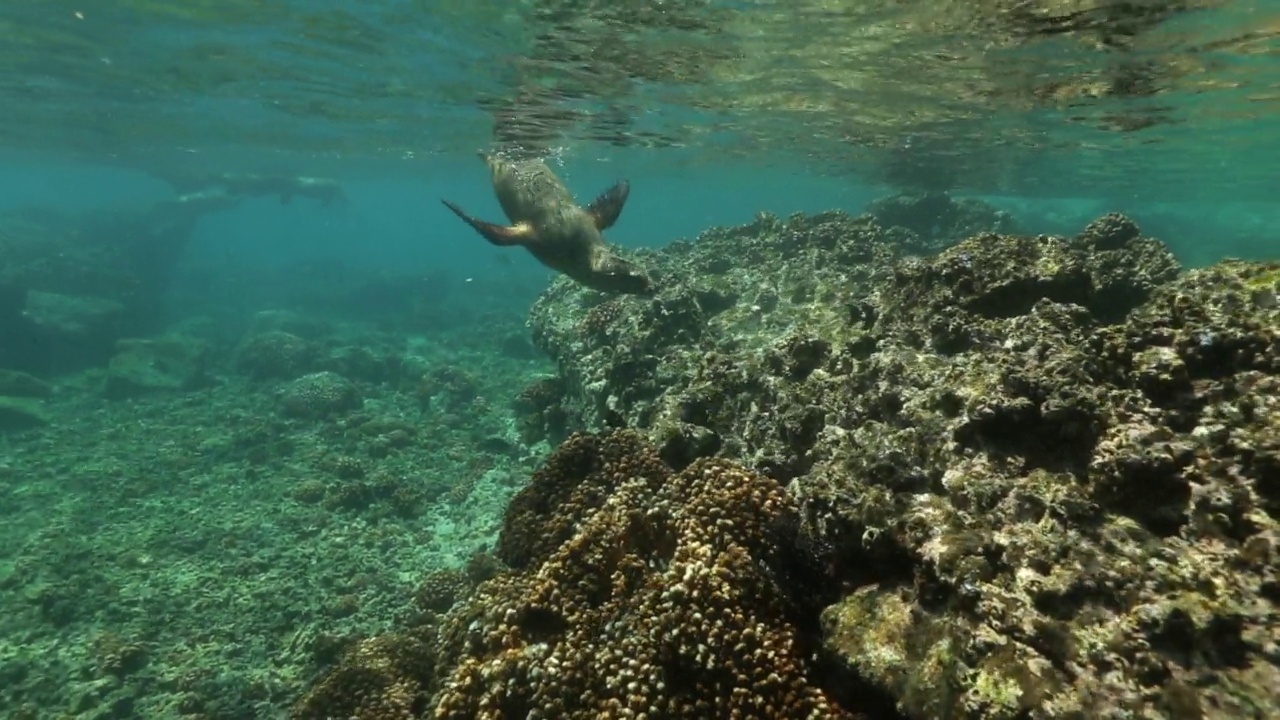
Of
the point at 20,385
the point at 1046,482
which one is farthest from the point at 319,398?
the point at 1046,482

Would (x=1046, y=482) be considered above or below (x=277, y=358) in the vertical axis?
above

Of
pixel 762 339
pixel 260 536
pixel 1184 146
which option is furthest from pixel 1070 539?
pixel 1184 146

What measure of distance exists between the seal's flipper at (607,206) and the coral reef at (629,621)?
5.02 metres

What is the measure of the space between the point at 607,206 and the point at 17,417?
22.6 m

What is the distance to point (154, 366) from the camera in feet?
90.3

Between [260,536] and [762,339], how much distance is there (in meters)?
11.5

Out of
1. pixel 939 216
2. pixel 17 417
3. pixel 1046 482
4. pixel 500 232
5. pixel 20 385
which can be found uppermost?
pixel 500 232

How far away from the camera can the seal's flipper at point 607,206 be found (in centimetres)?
1152

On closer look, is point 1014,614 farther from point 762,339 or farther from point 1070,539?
point 762,339

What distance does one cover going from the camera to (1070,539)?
3877 millimetres

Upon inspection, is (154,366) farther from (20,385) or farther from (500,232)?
(500,232)

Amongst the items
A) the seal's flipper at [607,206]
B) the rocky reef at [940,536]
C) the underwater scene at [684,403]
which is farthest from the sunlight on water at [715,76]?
the rocky reef at [940,536]

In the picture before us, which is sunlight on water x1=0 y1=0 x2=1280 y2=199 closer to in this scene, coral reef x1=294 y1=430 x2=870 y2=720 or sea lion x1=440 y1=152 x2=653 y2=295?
sea lion x1=440 y1=152 x2=653 y2=295

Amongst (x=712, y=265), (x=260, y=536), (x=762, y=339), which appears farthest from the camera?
(x=712, y=265)
